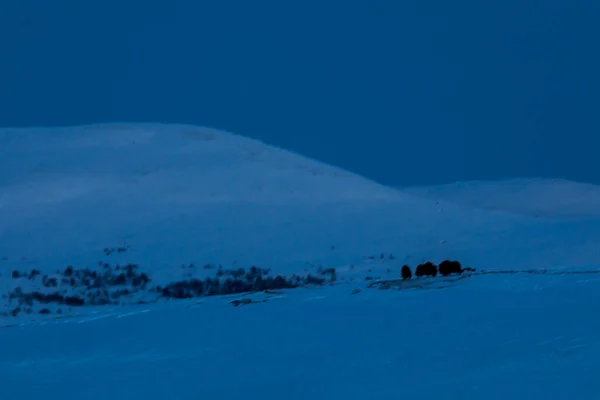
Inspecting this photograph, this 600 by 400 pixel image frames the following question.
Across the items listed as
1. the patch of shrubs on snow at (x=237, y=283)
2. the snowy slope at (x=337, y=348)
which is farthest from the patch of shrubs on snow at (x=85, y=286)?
the snowy slope at (x=337, y=348)

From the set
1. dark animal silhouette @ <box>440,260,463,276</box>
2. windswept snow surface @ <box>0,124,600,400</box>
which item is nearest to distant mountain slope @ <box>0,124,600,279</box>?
windswept snow surface @ <box>0,124,600,400</box>

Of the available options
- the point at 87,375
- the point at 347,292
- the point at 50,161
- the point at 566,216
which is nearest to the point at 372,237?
the point at 566,216

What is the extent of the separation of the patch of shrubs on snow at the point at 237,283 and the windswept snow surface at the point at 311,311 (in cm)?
24

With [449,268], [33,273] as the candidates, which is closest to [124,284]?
[33,273]

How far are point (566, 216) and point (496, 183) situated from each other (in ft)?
3.02

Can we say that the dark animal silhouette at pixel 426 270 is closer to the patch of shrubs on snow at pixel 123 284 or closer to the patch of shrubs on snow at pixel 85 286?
the patch of shrubs on snow at pixel 123 284

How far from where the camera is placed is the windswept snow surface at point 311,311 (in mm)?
3385

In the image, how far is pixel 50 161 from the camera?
11.7 m

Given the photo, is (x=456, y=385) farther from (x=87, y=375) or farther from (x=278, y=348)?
(x=87, y=375)

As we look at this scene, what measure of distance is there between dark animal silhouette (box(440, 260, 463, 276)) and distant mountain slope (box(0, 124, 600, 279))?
1162 mm

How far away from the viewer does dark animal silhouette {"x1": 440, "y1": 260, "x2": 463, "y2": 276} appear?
4930 millimetres

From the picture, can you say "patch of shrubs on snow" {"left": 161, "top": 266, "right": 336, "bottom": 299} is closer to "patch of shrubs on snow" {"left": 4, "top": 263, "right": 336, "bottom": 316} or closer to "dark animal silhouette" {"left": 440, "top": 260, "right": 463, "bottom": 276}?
"patch of shrubs on snow" {"left": 4, "top": 263, "right": 336, "bottom": 316}

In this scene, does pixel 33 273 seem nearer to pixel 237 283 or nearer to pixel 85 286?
pixel 85 286

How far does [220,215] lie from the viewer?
8289 mm
